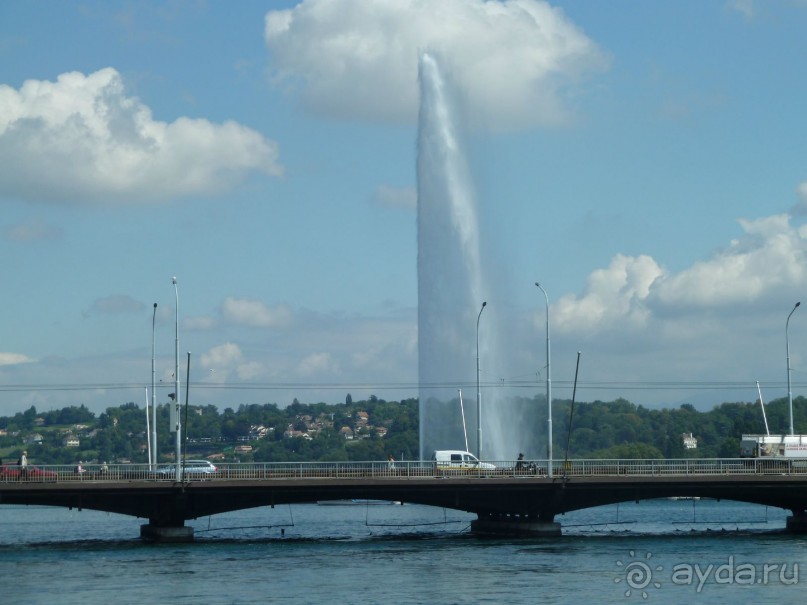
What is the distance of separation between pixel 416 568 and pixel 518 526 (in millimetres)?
21938

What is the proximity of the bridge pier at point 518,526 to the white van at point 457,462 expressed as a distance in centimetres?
399

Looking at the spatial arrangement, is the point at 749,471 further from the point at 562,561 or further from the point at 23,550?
the point at 23,550

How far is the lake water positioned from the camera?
6147 centimetres

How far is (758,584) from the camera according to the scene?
2591 inches

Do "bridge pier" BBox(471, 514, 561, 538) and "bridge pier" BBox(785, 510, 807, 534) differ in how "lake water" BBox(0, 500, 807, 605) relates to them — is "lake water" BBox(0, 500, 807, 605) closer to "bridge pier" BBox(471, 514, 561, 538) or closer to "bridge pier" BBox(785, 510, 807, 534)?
"bridge pier" BBox(471, 514, 561, 538)

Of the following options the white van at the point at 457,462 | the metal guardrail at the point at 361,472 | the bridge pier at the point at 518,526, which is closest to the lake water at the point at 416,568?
the bridge pier at the point at 518,526

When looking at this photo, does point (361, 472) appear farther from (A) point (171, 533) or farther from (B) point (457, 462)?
(A) point (171, 533)

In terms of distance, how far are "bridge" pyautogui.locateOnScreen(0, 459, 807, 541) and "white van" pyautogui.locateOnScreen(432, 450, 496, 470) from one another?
4.68 feet

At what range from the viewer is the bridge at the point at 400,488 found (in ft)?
277

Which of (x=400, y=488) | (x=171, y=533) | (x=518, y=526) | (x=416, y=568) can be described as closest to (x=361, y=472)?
(x=400, y=488)

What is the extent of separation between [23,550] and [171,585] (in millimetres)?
27616

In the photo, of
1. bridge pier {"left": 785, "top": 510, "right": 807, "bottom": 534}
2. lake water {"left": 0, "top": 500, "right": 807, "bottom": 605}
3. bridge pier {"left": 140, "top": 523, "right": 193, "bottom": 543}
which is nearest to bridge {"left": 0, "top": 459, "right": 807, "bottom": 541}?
bridge pier {"left": 140, "top": 523, "right": 193, "bottom": 543}

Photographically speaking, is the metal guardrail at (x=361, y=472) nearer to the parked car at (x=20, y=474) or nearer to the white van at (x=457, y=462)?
the parked car at (x=20, y=474)

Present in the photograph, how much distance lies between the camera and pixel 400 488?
8725 cm
